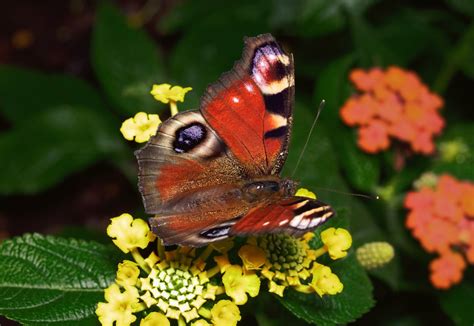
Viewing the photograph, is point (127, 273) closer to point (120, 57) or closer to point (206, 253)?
point (206, 253)

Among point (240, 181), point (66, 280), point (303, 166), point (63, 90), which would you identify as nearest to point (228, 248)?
point (240, 181)

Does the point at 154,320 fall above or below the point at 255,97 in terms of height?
below

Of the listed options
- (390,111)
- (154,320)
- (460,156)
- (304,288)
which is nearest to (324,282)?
(304,288)

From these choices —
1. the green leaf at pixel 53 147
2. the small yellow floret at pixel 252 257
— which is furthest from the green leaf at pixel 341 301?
the green leaf at pixel 53 147

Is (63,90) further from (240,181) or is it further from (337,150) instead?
(240,181)

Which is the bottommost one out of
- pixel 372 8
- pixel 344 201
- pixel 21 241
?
pixel 344 201

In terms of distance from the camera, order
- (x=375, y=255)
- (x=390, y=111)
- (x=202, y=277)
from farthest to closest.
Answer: (x=390, y=111) < (x=375, y=255) < (x=202, y=277)
